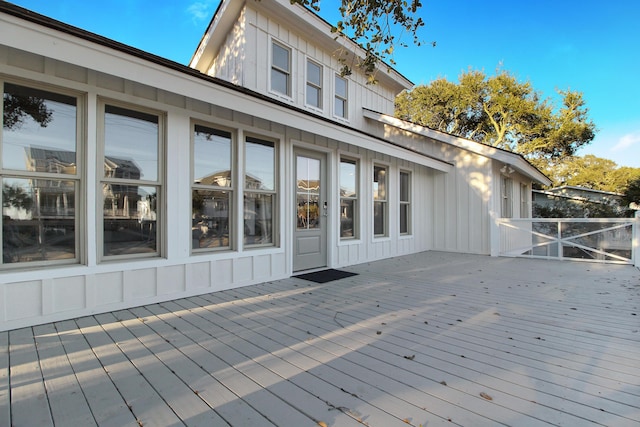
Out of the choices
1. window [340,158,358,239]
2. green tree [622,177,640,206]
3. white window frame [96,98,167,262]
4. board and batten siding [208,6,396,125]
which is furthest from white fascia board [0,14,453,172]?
green tree [622,177,640,206]

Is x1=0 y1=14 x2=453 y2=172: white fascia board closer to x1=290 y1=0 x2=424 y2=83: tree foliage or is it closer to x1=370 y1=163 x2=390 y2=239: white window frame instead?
x1=290 y1=0 x2=424 y2=83: tree foliage

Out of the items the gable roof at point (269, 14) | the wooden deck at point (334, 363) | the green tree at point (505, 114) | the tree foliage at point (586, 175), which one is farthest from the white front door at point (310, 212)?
the tree foliage at point (586, 175)

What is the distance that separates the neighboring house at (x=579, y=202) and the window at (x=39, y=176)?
16.6 m

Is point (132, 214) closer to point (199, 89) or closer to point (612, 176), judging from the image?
point (199, 89)

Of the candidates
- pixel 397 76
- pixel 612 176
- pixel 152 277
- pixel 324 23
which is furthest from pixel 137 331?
pixel 612 176

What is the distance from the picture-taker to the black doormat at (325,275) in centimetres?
511

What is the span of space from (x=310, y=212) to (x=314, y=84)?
3332 mm

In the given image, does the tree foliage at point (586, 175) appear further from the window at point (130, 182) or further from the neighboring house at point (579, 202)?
the window at point (130, 182)

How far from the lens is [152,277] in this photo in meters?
3.68

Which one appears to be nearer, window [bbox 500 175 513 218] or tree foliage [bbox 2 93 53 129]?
tree foliage [bbox 2 93 53 129]

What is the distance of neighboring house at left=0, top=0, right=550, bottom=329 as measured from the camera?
9.65 ft

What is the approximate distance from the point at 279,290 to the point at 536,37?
734 inches

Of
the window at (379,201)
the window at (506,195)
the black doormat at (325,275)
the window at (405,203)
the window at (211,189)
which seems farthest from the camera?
the window at (506,195)

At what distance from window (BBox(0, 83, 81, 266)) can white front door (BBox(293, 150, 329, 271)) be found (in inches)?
123
